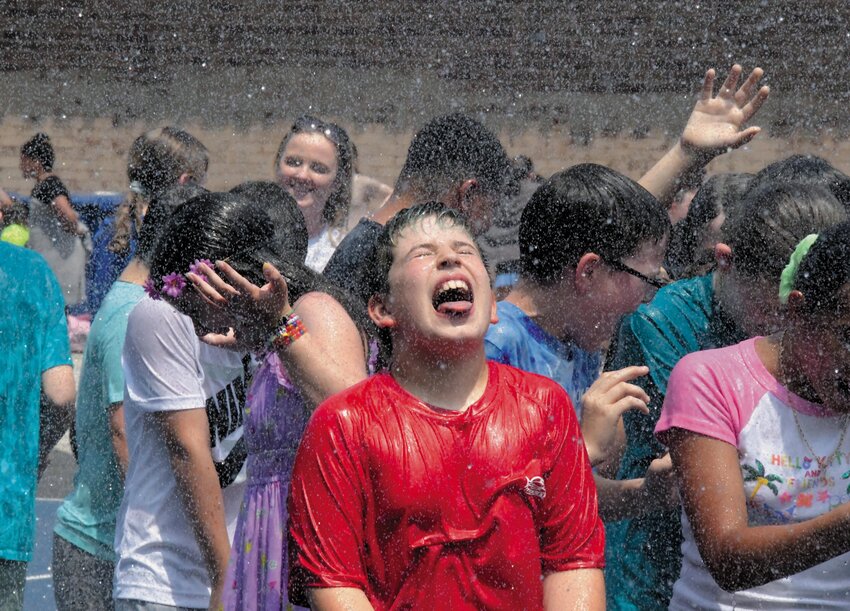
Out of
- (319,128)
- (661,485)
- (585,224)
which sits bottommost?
(661,485)

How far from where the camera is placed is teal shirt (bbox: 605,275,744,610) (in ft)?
10.6

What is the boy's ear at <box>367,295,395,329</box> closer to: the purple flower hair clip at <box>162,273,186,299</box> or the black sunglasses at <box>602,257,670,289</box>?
the purple flower hair clip at <box>162,273,186,299</box>

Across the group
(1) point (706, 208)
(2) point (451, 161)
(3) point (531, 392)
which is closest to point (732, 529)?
(3) point (531, 392)

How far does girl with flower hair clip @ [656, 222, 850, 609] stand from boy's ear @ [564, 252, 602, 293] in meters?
0.56

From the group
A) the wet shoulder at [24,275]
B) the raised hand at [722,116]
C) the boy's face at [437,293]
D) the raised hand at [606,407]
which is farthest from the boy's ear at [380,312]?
the raised hand at [722,116]

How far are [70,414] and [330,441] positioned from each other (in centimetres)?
185

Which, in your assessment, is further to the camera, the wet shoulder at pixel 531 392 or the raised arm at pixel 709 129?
the raised arm at pixel 709 129

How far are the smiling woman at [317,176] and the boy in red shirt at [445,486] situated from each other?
292 cm

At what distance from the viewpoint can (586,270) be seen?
3303 millimetres

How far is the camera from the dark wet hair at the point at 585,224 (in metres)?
3.32

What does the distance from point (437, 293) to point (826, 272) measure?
2.56 feet

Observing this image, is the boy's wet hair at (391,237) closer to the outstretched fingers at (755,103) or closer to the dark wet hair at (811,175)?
the dark wet hair at (811,175)

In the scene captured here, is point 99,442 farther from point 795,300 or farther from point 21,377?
point 795,300

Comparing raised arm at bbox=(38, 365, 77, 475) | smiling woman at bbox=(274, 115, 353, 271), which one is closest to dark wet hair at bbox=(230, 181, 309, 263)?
raised arm at bbox=(38, 365, 77, 475)
